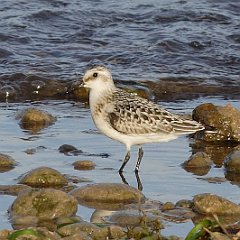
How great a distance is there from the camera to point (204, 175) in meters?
8.24

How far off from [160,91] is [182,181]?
4125mm

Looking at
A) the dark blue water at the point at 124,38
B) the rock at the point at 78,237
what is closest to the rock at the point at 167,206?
the rock at the point at 78,237

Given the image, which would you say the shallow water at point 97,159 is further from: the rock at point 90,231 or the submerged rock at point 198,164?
the rock at point 90,231

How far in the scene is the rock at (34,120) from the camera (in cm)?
985

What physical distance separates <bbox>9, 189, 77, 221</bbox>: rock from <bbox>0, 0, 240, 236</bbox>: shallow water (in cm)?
13

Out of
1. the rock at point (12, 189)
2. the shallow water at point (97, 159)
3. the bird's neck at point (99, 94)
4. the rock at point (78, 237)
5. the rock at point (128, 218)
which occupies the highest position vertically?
the bird's neck at point (99, 94)

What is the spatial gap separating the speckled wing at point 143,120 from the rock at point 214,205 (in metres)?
1.45

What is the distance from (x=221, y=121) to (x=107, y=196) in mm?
2527

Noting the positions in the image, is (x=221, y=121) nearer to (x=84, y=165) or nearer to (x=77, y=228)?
(x=84, y=165)

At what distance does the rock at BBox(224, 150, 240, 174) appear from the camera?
8281mm

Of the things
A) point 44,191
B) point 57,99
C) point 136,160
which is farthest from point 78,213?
point 57,99

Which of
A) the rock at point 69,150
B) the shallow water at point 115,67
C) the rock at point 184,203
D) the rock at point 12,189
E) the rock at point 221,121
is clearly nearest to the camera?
the rock at point 184,203

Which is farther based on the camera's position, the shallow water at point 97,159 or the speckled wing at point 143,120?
the speckled wing at point 143,120

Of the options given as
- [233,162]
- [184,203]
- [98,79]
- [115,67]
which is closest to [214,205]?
[184,203]
